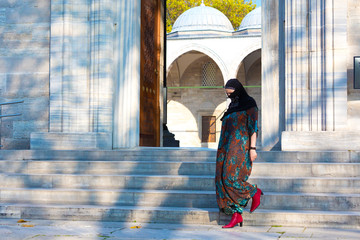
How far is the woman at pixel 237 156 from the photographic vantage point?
5152 mm

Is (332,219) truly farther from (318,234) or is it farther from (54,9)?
(54,9)

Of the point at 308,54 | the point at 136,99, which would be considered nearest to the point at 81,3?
the point at 136,99

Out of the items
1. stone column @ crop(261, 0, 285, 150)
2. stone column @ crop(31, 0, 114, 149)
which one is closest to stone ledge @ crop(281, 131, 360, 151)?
stone column @ crop(261, 0, 285, 150)

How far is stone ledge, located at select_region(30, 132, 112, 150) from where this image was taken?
788 cm

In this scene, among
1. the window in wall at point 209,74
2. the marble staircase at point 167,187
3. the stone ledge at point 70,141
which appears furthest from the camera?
the window in wall at point 209,74

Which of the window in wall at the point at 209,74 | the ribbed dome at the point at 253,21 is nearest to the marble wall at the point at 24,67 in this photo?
the ribbed dome at the point at 253,21

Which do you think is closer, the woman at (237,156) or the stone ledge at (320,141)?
the woman at (237,156)

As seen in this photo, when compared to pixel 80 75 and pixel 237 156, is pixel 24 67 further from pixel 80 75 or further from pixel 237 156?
pixel 237 156

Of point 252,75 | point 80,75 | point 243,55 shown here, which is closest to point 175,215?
point 80,75

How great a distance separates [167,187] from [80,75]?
2.85 m

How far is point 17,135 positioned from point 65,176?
2.42 m

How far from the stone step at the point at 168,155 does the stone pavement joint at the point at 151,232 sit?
1675mm

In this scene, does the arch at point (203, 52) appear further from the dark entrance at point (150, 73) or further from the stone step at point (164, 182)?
the stone step at point (164, 182)

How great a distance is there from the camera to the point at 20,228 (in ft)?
16.8
